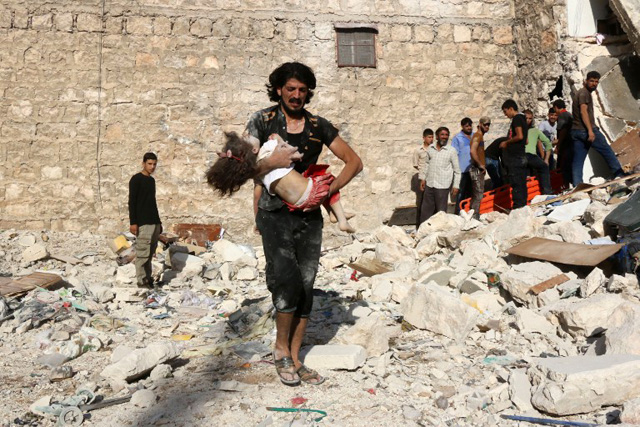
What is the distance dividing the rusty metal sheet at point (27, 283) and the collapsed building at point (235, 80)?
2.47m

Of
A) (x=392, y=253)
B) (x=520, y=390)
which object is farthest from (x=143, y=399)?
(x=392, y=253)

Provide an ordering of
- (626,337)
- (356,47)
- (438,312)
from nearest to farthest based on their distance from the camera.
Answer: (626,337)
(438,312)
(356,47)

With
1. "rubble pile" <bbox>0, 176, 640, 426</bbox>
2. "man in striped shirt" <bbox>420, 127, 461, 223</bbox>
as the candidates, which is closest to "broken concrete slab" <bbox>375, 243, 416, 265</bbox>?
"rubble pile" <bbox>0, 176, 640, 426</bbox>

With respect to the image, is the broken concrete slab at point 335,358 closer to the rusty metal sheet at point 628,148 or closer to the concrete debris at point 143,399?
the concrete debris at point 143,399

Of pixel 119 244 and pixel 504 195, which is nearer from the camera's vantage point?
pixel 119 244

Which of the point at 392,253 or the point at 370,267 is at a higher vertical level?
the point at 392,253

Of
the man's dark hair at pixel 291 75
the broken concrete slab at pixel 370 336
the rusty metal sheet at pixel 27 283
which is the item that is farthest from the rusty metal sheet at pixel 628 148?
the rusty metal sheet at pixel 27 283

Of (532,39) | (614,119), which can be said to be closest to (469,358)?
(614,119)

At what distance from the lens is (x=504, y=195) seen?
347 inches

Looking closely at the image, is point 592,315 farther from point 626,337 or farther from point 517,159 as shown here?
point 517,159

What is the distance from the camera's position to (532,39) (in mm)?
9641

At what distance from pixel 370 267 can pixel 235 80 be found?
154 inches

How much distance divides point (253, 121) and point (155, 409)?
171 centimetres

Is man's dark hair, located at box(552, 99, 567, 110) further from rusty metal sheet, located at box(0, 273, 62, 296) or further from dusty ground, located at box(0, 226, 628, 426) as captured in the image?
rusty metal sheet, located at box(0, 273, 62, 296)
